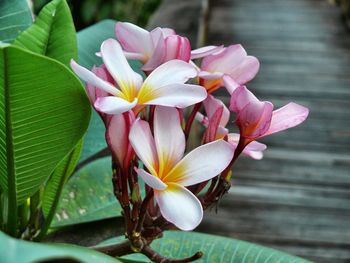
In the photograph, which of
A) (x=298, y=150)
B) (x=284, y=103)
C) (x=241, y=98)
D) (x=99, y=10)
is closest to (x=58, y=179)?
(x=241, y=98)

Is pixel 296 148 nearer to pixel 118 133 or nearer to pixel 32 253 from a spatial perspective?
pixel 118 133

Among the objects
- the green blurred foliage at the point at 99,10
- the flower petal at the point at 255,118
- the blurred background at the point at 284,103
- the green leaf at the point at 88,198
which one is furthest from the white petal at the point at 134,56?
the green blurred foliage at the point at 99,10

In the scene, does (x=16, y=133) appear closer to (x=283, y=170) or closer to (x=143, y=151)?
(x=143, y=151)

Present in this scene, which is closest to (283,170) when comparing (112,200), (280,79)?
(280,79)

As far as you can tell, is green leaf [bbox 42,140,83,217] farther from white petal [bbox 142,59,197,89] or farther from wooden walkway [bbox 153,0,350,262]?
wooden walkway [bbox 153,0,350,262]

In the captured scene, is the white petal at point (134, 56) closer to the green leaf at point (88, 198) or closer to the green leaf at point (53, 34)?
the green leaf at point (53, 34)

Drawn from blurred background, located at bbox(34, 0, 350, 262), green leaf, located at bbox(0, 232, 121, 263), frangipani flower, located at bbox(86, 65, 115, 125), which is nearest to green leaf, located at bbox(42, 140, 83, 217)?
frangipani flower, located at bbox(86, 65, 115, 125)
